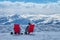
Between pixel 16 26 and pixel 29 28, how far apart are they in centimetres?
173

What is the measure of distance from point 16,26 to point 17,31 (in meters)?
0.75

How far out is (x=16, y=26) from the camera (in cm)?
4222

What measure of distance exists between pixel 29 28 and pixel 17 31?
1.60 meters

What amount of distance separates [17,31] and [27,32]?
187cm

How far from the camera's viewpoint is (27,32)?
4391cm

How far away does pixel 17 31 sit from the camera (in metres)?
42.6

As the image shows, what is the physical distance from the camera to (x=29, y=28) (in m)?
42.6
